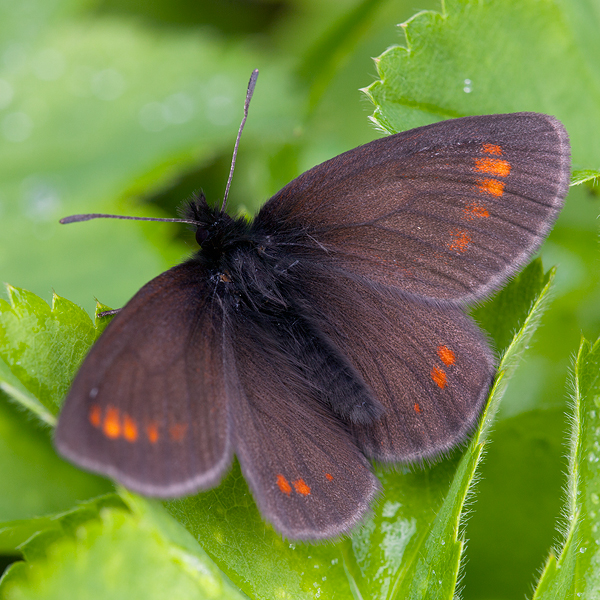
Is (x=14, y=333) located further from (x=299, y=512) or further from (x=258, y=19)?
(x=258, y=19)

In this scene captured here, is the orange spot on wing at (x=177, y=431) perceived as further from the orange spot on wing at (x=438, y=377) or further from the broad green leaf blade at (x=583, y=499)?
the broad green leaf blade at (x=583, y=499)

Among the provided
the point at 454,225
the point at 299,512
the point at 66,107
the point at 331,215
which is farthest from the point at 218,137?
the point at 299,512

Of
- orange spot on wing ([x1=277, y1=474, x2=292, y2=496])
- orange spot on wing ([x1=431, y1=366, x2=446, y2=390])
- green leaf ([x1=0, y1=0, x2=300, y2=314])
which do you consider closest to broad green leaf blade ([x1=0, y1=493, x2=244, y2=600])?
orange spot on wing ([x1=277, y1=474, x2=292, y2=496])

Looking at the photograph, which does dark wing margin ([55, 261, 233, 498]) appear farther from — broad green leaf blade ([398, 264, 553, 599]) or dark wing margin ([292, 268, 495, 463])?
broad green leaf blade ([398, 264, 553, 599])

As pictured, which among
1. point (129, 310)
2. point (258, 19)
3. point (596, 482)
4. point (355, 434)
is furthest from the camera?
point (258, 19)

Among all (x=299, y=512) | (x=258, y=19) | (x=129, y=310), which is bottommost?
(x=299, y=512)

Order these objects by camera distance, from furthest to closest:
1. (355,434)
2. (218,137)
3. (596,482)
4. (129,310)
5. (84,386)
A: (218,137), (355,434), (596,482), (129,310), (84,386)
